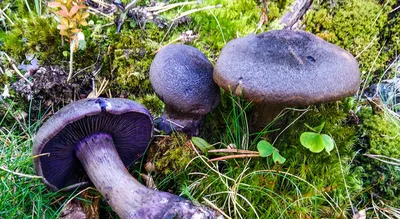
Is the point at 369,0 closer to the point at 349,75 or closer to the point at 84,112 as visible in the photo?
the point at 349,75

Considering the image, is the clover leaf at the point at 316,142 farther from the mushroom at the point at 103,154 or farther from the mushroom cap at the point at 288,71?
the mushroom at the point at 103,154

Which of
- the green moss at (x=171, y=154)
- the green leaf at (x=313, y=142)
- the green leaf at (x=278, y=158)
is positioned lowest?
the green moss at (x=171, y=154)

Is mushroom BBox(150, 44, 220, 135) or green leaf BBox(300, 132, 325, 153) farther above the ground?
mushroom BBox(150, 44, 220, 135)

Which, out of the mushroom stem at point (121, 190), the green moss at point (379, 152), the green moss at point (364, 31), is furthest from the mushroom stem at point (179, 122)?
the green moss at point (364, 31)

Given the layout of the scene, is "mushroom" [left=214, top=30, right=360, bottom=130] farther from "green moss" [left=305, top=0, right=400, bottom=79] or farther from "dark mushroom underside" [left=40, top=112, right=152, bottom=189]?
"green moss" [left=305, top=0, right=400, bottom=79]

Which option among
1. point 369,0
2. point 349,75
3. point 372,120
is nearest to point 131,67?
point 349,75

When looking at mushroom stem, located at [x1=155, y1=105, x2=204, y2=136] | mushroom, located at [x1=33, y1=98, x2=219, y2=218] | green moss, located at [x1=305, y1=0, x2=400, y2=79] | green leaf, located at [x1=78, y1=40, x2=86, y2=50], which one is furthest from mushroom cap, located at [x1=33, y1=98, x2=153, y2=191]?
green moss, located at [x1=305, y1=0, x2=400, y2=79]

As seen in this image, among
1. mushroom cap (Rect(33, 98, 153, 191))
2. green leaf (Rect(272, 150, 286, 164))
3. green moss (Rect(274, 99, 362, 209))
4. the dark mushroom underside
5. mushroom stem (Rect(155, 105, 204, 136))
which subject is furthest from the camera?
mushroom stem (Rect(155, 105, 204, 136))

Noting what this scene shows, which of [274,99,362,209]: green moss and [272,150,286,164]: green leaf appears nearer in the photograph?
[272,150,286,164]: green leaf
